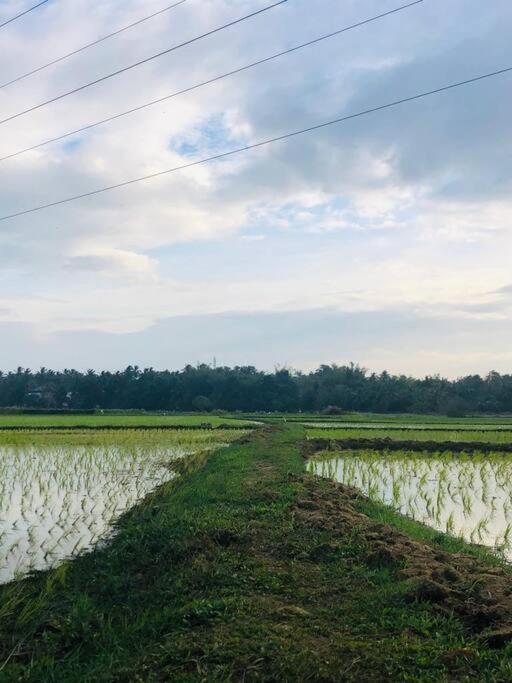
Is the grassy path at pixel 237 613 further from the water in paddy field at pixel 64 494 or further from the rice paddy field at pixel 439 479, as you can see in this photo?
the rice paddy field at pixel 439 479

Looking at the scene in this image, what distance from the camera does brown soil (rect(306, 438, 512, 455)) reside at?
821 inches

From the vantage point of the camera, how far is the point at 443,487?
12.7 m

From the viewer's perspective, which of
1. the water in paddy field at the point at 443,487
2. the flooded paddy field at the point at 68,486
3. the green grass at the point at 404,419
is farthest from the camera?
the green grass at the point at 404,419

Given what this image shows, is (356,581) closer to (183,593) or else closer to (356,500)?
(183,593)

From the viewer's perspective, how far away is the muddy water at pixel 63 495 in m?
7.71

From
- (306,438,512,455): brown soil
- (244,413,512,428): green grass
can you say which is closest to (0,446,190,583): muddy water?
(306,438,512,455): brown soil

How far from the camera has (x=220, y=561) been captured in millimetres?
6000

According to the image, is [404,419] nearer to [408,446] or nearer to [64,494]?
[408,446]

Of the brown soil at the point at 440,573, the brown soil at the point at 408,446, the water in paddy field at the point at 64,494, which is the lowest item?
the water in paddy field at the point at 64,494

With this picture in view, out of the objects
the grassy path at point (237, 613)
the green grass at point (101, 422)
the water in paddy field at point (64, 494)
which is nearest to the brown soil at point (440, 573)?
the grassy path at point (237, 613)

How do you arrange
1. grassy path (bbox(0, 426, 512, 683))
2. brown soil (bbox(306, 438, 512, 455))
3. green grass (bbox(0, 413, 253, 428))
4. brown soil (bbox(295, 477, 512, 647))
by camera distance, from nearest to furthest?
grassy path (bbox(0, 426, 512, 683))
brown soil (bbox(295, 477, 512, 647))
brown soil (bbox(306, 438, 512, 455))
green grass (bbox(0, 413, 253, 428))

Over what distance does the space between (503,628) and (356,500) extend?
579cm

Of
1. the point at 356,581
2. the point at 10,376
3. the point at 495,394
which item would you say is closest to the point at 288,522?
the point at 356,581

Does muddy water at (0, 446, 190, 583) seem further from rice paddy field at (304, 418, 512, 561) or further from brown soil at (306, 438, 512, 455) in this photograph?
brown soil at (306, 438, 512, 455)
